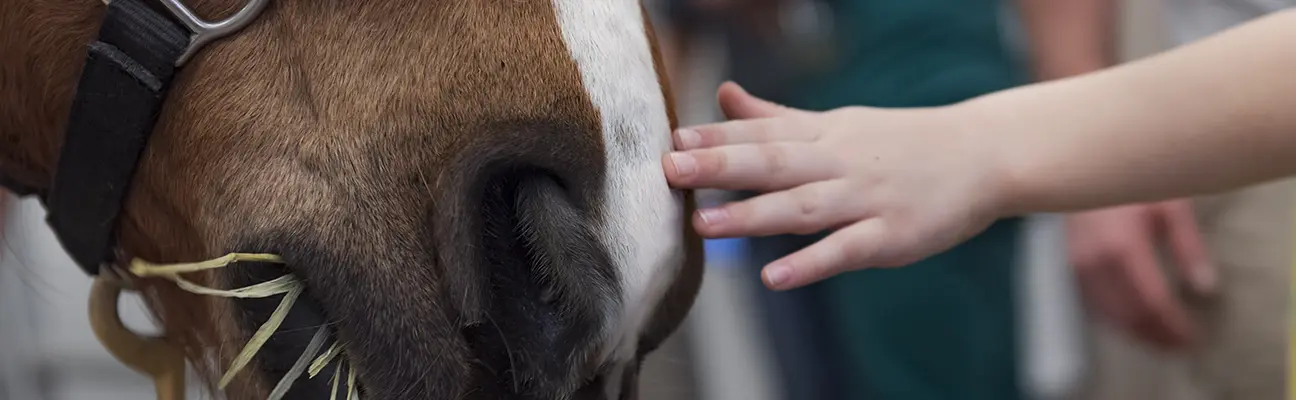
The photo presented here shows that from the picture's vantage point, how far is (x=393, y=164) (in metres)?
0.43

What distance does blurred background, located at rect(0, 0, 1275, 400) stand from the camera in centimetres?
104

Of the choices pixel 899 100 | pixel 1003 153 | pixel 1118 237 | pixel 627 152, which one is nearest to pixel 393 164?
pixel 627 152

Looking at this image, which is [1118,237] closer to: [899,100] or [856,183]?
[899,100]

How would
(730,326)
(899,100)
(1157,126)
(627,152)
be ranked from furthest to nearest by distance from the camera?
(730,326)
(899,100)
(1157,126)
(627,152)

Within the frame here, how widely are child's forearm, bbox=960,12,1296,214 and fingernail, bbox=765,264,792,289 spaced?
153 mm

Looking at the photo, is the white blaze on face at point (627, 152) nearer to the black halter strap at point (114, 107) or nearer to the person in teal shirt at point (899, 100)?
the black halter strap at point (114, 107)

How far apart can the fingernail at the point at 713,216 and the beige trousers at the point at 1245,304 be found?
0.63 meters

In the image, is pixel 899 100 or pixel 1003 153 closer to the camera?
pixel 1003 153

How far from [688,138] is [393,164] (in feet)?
0.52

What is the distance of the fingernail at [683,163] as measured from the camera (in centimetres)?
45

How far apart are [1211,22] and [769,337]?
60 cm

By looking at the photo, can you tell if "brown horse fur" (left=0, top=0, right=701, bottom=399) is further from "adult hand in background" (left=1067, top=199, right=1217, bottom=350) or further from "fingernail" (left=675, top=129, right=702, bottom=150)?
"adult hand in background" (left=1067, top=199, right=1217, bottom=350)

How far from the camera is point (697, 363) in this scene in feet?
4.08

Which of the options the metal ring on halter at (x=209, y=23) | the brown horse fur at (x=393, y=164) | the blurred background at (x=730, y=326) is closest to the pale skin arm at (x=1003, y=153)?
the brown horse fur at (x=393, y=164)
